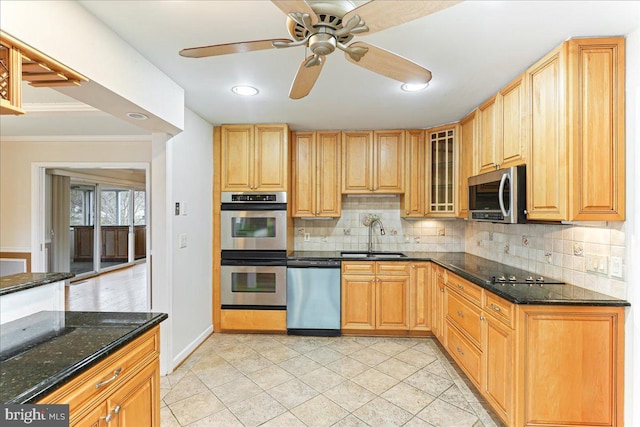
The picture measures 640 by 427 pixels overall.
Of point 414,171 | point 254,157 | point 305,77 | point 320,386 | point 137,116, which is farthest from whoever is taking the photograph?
point 414,171

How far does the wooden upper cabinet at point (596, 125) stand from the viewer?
1.76 metres

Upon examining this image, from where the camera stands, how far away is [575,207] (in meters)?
1.79

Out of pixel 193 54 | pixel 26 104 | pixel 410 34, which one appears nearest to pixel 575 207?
pixel 410 34

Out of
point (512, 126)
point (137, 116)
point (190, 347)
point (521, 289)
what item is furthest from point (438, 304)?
point (137, 116)

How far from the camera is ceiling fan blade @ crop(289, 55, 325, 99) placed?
4.42 feet

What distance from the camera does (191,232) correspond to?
3098 mm

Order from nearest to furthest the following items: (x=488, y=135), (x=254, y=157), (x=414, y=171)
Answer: (x=488, y=135) → (x=254, y=157) → (x=414, y=171)

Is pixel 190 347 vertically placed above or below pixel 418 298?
below

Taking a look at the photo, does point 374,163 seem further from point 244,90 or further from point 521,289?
point 521,289

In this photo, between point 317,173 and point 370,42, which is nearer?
point 370,42

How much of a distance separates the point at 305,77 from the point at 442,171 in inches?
100

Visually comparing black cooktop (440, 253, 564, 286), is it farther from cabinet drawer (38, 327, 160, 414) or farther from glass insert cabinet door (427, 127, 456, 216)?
cabinet drawer (38, 327, 160, 414)

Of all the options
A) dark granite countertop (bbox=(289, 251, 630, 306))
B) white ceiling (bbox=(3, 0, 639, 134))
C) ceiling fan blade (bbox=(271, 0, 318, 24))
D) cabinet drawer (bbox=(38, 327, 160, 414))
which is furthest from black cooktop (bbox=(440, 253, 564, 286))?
cabinet drawer (bbox=(38, 327, 160, 414))

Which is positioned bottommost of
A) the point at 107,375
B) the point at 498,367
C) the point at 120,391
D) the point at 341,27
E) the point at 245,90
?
the point at 498,367
